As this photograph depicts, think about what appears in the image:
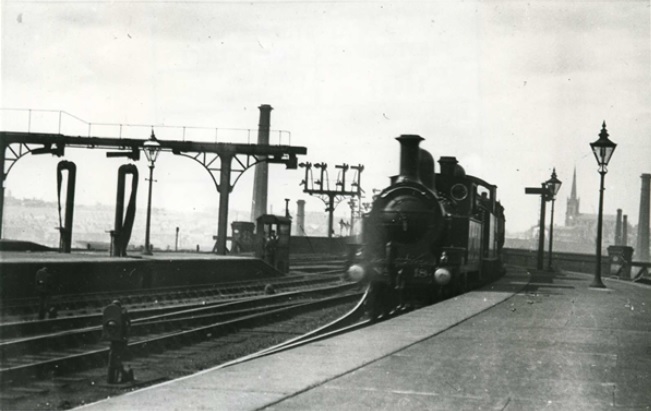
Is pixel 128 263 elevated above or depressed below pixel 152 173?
below

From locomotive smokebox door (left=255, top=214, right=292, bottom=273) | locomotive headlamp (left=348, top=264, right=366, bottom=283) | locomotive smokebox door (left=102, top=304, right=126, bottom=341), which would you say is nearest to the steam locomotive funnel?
locomotive headlamp (left=348, top=264, right=366, bottom=283)

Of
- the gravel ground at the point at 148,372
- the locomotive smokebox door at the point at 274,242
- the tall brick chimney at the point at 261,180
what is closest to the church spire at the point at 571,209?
the tall brick chimney at the point at 261,180

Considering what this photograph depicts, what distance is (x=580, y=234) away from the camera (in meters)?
107

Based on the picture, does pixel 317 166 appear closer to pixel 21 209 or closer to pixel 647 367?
pixel 647 367

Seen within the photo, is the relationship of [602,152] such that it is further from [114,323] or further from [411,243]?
[114,323]

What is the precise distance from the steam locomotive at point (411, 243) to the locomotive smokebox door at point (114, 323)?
818 cm

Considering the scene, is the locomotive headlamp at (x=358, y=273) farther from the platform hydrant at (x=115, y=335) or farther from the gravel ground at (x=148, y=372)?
the platform hydrant at (x=115, y=335)

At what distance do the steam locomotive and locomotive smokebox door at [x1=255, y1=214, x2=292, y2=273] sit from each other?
11.5 metres

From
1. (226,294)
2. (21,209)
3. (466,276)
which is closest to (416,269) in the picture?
(466,276)

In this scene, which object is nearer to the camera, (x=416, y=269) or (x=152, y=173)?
(x=416, y=269)

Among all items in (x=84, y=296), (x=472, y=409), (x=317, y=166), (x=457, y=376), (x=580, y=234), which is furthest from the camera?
(x=580, y=234)

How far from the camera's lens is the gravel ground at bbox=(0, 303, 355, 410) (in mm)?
7312

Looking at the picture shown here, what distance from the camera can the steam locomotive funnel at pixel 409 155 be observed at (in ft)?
57.7

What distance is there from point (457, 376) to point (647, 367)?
2100 mm
